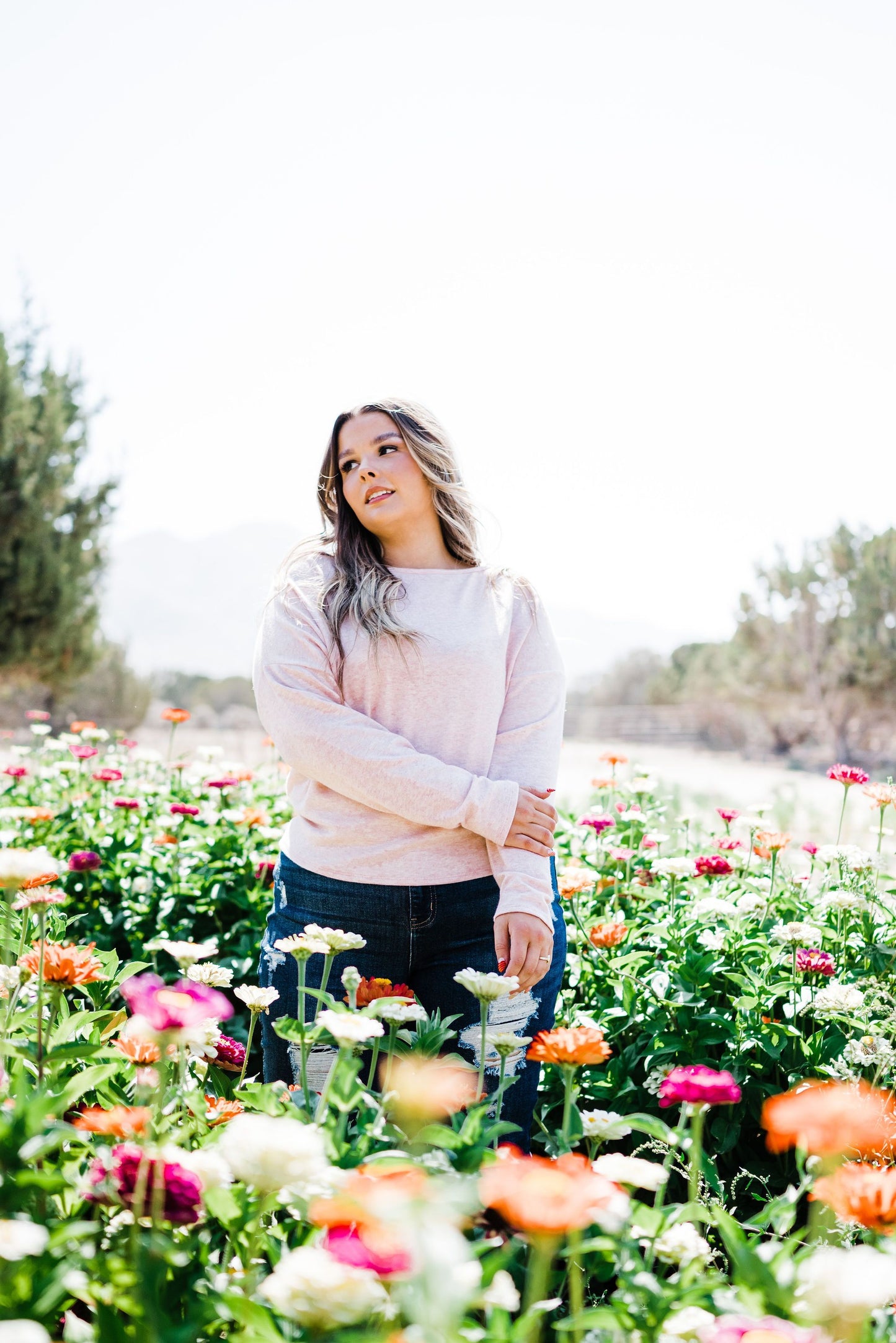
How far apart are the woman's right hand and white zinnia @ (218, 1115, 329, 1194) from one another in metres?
1.04

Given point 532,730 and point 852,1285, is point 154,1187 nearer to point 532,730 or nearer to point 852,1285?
point 852,1285

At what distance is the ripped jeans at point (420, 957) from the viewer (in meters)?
1.85

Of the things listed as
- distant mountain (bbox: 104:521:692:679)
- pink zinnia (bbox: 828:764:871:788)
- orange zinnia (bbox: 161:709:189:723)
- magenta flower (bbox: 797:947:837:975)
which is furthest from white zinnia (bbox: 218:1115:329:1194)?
distant mountain (bbox: 104:521:692:679)

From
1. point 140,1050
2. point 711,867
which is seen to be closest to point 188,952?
point 140,1050

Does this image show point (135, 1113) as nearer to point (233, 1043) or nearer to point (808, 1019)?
point (233, 1043)

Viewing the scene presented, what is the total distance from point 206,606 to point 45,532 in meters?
113

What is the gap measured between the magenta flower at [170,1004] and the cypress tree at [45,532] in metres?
12.6

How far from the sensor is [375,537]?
7.38 feet

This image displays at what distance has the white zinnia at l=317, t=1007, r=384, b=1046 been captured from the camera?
1003mm

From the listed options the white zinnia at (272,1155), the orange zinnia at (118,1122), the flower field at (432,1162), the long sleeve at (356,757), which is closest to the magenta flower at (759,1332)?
the flower field at (432,1162)

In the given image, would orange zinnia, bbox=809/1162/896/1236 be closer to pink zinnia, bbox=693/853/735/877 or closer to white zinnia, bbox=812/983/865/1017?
white zinnia, bbox=812/983/865/1017

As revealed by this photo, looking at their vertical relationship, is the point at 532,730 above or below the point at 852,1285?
above

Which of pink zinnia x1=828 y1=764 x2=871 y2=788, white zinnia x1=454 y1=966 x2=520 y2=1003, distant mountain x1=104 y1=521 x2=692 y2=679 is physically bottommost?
white zinnia x1=454 y1=966 x2=520 y2=1003

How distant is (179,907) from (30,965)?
1.88 meters
